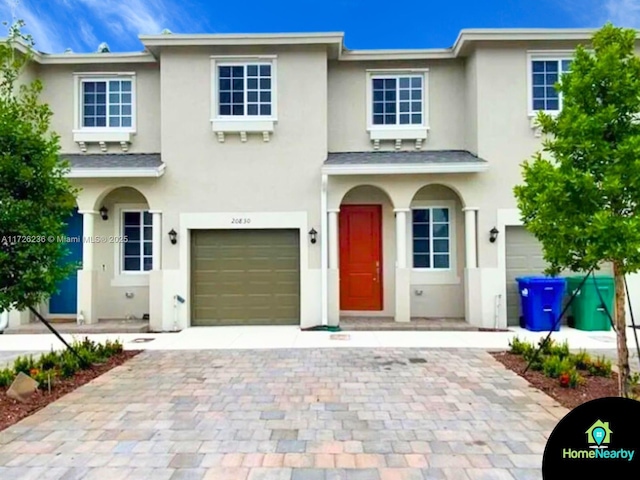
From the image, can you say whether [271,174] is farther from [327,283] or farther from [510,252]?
[510,252]

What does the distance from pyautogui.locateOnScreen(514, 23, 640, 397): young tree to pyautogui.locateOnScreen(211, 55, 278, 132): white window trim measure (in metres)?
6.56

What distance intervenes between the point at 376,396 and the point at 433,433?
118 cm

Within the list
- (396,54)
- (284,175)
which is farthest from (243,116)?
(396,54)

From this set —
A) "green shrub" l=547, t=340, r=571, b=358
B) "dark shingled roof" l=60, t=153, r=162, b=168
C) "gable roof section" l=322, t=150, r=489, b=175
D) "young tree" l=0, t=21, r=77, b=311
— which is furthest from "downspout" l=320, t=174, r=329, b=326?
"young tree" l=0, t=21, r=77, b=311

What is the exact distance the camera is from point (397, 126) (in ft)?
35.8

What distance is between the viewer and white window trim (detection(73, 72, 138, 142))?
10.8m

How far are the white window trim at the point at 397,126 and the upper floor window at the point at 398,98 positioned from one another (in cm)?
7

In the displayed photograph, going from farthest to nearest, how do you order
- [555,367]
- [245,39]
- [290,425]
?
1. [245,39]
2. [555,367]
3. [290,425]

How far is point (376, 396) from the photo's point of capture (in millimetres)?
5348

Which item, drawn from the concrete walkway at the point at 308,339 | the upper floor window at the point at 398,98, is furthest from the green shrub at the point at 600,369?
the upper floor window at the point at 398,98

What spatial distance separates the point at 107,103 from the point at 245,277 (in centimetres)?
558

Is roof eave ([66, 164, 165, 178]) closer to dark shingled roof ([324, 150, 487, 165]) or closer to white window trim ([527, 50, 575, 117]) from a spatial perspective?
dark shingled roof ([324, 150, 487, 165])

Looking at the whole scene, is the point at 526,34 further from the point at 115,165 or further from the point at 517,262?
the point at 115,165

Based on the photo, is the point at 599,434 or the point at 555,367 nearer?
the point at 599,434
